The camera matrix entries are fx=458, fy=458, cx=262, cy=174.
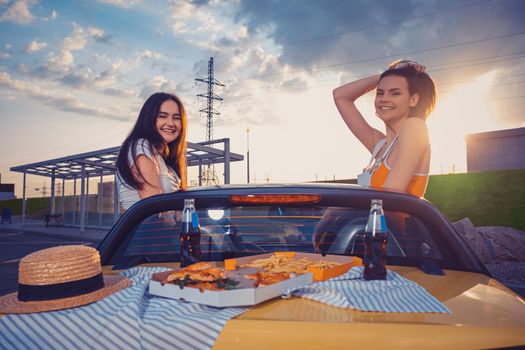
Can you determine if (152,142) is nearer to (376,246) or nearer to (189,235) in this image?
(189,235)

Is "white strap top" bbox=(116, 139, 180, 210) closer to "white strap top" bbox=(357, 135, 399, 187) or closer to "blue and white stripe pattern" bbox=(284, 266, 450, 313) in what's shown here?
"white strap top" bbox=(357, 135, 399, 187)

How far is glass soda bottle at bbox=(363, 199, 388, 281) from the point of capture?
1.74 m

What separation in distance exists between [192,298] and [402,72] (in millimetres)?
2860

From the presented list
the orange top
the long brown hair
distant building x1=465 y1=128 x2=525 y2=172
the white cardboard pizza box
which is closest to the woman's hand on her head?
the orange top

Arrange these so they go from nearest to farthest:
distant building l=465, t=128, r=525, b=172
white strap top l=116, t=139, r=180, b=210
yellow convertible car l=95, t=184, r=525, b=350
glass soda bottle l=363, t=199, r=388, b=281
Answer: yellow convertible car l=95, t=184, r=525, b=350
glass soda bottle l=363, t=199, r=388, b=281
white strap top l=116, t=139, r=180, b=210
distant building l=465, t=128, r=525, b=172

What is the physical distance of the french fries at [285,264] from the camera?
5.31ft

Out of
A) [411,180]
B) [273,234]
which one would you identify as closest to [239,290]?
[273,234]

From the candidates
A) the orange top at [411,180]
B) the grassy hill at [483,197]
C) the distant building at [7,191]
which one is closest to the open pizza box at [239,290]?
the orange top at [411,180]

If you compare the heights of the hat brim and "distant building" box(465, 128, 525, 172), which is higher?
"distant building" box(465, 128, 525, 172)

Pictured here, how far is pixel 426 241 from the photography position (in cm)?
224

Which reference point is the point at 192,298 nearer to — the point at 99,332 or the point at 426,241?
the point at 99,332

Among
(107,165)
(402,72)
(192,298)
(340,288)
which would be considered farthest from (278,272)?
(107,165)

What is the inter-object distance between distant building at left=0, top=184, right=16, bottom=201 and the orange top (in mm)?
109699

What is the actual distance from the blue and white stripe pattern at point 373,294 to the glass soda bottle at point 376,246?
0.05 m
